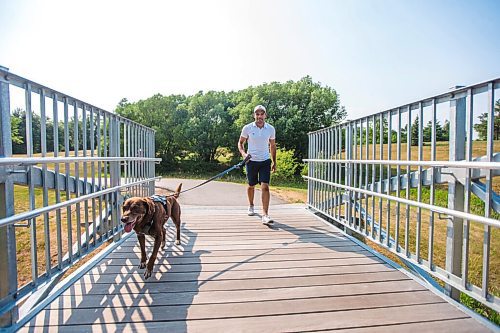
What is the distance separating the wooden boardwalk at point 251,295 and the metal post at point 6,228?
0.26 metres

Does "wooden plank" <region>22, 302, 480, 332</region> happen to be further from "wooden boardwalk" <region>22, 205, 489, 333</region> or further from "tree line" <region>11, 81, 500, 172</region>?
"tree line" <region>11, 81, 500, 172</region>

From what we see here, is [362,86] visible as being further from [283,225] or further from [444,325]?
[444,325]

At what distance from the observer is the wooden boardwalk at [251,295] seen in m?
1.91

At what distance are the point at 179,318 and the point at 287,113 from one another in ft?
73.0

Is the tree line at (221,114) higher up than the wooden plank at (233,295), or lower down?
higher up

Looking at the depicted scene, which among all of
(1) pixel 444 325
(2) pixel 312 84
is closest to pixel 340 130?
(1) pixel 444 325

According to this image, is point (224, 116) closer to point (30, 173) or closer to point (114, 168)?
point (114, 168)

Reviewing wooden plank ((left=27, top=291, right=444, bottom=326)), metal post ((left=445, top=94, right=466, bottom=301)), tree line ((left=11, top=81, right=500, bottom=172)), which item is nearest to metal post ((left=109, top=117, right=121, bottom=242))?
wooden plank ((left=27, top=291, right=444, bottom=326))

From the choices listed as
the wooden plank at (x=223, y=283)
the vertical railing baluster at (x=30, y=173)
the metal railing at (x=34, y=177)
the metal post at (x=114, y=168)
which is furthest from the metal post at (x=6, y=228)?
the metal post at (x=114, y=168)

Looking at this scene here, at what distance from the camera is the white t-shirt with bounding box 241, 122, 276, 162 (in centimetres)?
478

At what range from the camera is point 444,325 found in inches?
74.9

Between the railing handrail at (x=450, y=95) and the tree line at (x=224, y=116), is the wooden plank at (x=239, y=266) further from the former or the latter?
the tree line at (x=224, y=116)

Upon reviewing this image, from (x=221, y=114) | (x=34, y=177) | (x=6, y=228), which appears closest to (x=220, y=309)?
(x=6, y=228)

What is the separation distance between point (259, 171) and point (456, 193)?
3.04 metres
